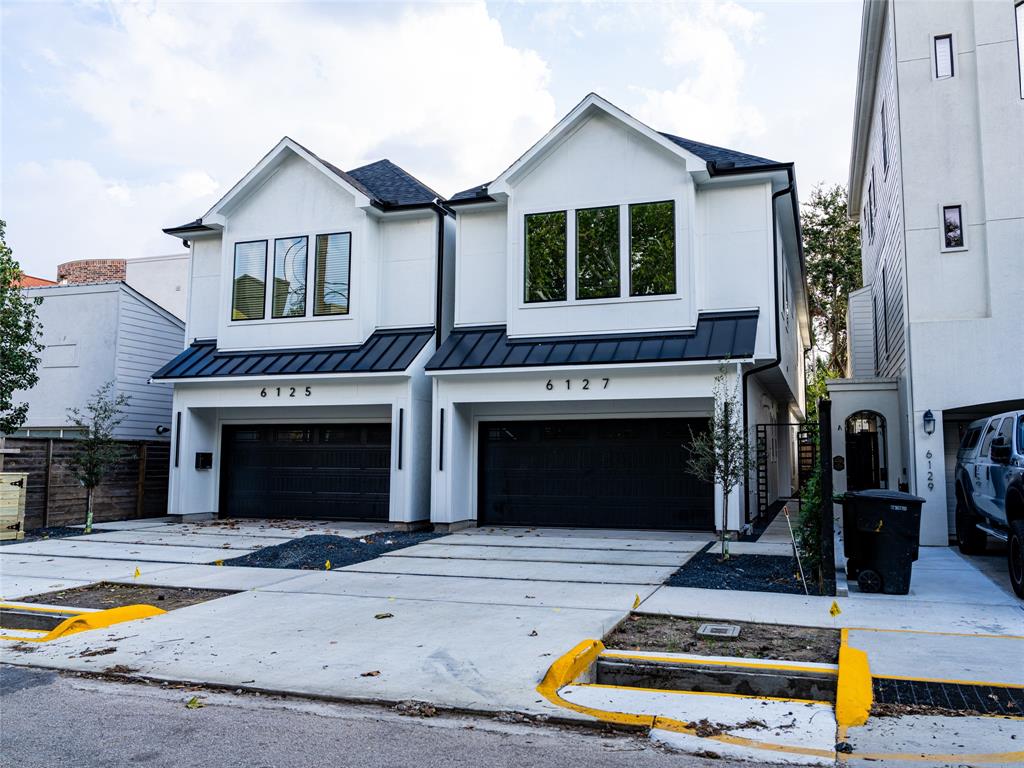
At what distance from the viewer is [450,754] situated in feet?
15.0

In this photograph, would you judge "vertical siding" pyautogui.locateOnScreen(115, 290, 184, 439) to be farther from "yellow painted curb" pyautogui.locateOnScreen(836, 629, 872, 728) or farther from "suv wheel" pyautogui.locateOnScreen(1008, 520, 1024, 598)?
"suv wheel" pyautogui.locateOnScreen(1008, 520, 1024, 598)

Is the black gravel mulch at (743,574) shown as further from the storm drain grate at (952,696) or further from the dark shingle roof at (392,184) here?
the dark shingle roof at (392,184)

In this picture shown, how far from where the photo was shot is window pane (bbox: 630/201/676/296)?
49.7ft

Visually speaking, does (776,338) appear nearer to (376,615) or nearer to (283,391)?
(376,615)

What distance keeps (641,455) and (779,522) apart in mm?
3734

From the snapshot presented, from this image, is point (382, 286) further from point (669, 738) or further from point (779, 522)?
point (669, 738)

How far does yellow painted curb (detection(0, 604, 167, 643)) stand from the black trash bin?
766cm

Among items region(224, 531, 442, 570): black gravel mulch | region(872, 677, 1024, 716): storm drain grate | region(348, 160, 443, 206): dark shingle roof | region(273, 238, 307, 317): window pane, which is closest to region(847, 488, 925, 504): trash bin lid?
region(872, 677, 1024, 716): storm drain grate

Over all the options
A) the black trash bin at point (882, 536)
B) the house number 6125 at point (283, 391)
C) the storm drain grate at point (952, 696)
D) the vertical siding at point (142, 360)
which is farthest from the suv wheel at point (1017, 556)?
the vertical siding at point (142, 360)

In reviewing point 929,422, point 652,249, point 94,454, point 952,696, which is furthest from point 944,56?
point 94,454

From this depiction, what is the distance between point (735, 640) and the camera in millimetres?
6934

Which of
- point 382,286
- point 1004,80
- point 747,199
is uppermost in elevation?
point 1004,80

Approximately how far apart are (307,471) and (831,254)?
2733cm

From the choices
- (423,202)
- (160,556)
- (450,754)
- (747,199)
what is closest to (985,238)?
(747,199)
